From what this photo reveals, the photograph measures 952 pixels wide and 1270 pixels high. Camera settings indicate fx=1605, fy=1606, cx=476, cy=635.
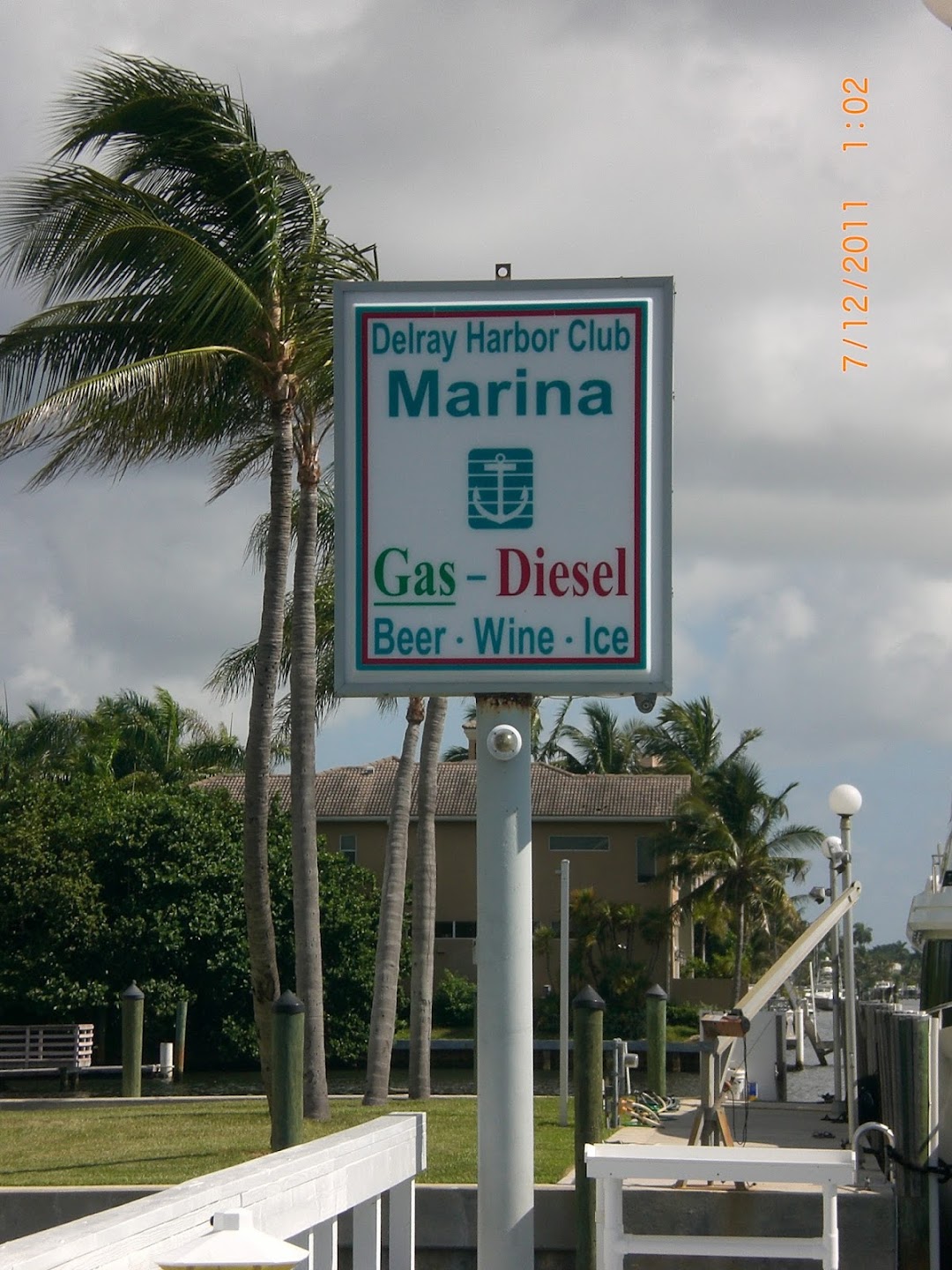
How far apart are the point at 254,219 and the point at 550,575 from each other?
33.3 feet

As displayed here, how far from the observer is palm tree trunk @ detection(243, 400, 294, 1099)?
15742mm

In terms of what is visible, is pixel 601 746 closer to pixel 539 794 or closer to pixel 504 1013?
pixel 539 794

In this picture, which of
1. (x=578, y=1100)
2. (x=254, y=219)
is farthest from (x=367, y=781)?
(x=578, y=1100)

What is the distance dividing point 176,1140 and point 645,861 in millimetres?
37440

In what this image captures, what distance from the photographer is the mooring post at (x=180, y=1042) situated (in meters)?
30.9

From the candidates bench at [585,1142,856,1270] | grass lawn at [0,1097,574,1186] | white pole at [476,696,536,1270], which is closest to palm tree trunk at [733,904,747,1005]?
grass lawn at [0,1097,574,1186]

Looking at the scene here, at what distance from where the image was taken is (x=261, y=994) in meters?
15.7

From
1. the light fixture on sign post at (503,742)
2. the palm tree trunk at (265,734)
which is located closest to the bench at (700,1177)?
the light fixture on sign post at (503,742)

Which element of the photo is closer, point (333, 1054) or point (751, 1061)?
point (751, 1061)

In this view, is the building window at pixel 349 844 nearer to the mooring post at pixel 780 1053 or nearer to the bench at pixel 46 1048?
the bench at pixel 46 1048

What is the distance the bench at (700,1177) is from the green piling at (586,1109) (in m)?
2.80

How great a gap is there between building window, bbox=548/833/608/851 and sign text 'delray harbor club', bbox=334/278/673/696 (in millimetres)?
44531

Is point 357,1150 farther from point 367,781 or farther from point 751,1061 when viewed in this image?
point 367,781

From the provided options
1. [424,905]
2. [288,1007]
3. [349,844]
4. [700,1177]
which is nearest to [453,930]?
[349,844]
